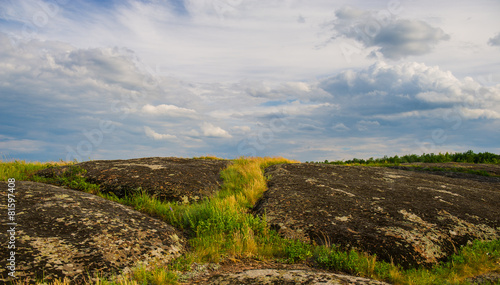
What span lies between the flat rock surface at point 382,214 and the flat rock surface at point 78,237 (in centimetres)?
251

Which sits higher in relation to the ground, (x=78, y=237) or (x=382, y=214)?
(x=382, y=214)

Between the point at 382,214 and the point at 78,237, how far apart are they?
6.13m

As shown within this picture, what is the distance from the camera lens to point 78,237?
4855 mm

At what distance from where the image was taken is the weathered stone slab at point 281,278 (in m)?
3.96

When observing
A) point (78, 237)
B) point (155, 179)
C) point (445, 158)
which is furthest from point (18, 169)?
point (445, 158)

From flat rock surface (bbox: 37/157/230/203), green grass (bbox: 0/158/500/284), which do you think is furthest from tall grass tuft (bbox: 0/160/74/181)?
green grass (bbox: 0/158/500/284)

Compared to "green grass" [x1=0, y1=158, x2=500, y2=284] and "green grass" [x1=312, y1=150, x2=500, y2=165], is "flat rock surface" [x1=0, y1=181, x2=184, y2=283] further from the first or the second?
"green grass" [x1=312, y1=150, x2=500, y2=165]

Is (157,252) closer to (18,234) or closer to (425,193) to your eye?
(18,234)

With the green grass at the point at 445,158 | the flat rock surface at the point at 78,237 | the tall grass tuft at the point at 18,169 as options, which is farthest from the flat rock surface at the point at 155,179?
the green grass at the point at 445,158

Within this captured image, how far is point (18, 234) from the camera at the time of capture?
470 cm

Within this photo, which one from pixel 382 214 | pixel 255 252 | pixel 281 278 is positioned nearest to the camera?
pixel 281 278

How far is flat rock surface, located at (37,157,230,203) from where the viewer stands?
8.24m

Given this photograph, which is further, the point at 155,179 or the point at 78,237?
the point at 155,179

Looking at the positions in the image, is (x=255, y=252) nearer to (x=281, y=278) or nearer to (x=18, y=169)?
(x=281, y=278)
